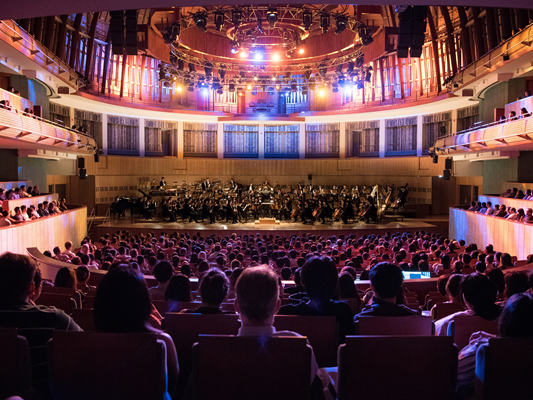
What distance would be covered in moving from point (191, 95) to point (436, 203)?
602 inches

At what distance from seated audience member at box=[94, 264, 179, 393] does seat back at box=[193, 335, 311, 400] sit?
0.33 metres

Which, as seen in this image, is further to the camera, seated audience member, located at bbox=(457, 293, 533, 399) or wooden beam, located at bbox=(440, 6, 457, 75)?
wooden beam, located at bbox=(440, 6, 457, 75)

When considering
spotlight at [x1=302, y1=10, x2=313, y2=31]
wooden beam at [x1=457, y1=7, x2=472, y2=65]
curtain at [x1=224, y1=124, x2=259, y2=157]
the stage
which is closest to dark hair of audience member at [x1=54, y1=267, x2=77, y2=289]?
the stage

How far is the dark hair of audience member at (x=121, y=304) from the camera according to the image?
2299mm

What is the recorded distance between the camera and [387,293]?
3.25 metres

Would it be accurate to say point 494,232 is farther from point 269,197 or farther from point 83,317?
point 83,317

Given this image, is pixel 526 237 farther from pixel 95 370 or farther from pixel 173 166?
pixel 173 166

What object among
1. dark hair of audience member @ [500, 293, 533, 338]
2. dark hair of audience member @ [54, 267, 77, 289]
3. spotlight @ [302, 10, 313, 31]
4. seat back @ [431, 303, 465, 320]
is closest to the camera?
dark hair of audience member @ [500, 293, 533, 338]

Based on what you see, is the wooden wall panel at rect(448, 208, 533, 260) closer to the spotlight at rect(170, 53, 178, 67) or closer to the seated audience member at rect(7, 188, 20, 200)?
the spotlight at rect(170, 53, 178, 67)

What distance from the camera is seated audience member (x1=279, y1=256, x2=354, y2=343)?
3137 millimetres

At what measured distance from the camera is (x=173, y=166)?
82.2ft

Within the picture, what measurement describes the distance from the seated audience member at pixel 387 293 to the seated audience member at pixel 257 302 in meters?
1.03

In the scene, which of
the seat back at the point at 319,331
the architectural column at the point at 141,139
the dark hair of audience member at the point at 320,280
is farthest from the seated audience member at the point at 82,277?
the architectural column at the point at 141,139

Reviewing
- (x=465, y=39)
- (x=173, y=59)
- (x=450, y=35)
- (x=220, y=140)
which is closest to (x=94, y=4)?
(x=173, y=59)
